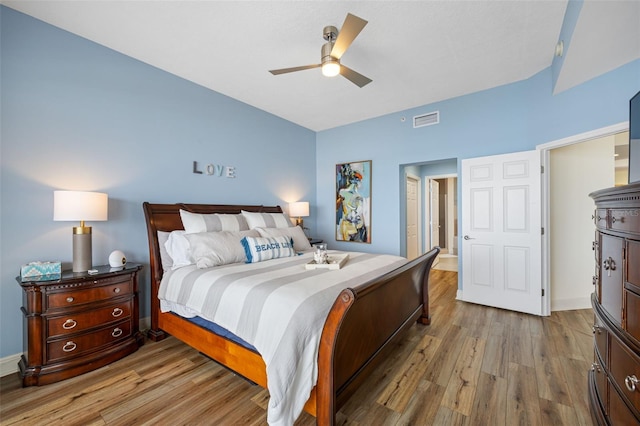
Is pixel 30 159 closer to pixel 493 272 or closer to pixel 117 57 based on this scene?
pixel 117 57

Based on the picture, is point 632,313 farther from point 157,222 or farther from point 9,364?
point 9,364

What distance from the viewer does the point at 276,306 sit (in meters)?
1.54

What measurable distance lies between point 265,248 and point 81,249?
61.2 inches

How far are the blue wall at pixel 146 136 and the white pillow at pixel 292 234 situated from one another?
989mm

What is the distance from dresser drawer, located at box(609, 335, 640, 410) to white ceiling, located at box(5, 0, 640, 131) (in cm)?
209

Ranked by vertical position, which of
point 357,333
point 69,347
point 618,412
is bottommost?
point 69,347

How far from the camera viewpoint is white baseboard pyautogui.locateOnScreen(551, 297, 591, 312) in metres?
3.33

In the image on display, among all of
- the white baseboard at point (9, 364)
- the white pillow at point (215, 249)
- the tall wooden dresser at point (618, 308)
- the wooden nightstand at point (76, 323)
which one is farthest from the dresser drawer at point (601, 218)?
the white baseboard at point (9, 364)

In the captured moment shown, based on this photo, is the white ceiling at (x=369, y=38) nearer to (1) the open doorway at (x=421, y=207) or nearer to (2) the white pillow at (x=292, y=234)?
(1) the open doorway at (x=421, y=207)

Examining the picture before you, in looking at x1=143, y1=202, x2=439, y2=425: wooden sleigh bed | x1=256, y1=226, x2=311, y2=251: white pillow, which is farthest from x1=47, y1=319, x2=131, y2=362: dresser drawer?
x1=256, y1=226, x2=311, y2=251: white pillow

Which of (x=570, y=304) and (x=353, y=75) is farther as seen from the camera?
(x=570, y=304)

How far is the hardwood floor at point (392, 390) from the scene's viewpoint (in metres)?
1.63

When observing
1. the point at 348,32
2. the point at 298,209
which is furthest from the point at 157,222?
the point at 348,32

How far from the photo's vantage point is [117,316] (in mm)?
2311
